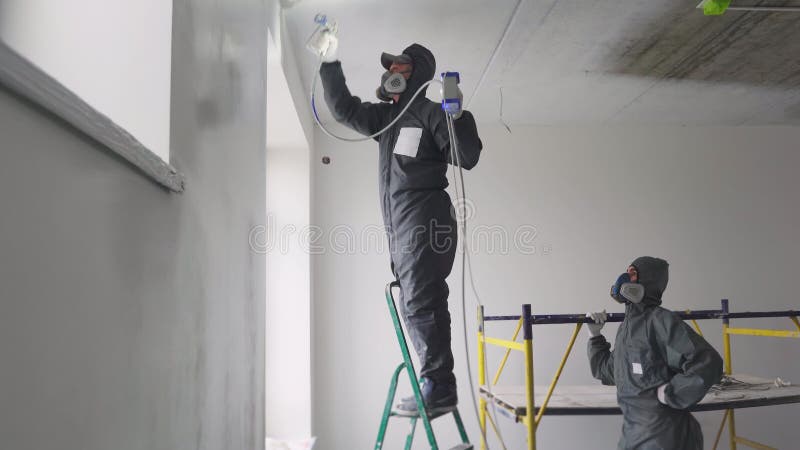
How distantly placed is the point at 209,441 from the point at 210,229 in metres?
0.52

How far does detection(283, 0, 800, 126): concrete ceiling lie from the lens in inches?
124

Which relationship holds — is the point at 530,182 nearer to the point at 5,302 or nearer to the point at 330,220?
the point at 330,220

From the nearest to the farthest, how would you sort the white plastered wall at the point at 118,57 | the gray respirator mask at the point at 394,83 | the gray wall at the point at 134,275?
1. the gray wall at the point at 134,275
2. the white plastered wall at the point at 118,57
3. the gray respirator mask at the point at 394,83

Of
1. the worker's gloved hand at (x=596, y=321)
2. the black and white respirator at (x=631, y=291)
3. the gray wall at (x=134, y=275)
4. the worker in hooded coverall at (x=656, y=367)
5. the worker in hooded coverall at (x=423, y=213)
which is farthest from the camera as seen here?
the worker's gloved hand at (x=596, y=321)

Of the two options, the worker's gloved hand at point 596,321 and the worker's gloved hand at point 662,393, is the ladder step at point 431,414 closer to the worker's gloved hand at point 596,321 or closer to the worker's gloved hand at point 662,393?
the worker's gloved hand at point 662,393

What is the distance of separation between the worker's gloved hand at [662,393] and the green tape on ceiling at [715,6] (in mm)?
1850

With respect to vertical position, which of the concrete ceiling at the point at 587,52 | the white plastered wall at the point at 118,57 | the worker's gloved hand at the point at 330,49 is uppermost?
the concrete ceiling at the point at 587,52

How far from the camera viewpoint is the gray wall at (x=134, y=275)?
2.13 ft

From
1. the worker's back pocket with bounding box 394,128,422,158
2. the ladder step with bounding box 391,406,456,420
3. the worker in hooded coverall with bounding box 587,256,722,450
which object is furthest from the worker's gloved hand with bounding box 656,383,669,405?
the worker's back pocket with bounding box 394,128,422,158

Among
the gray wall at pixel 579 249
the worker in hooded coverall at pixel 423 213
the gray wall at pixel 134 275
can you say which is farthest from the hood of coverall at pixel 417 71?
the gray wall at pixel 579 249

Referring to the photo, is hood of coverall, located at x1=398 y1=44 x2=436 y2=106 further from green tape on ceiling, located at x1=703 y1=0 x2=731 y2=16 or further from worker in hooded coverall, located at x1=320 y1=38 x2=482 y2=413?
green tape on ceiling, located at x1=703 y1=0 x2=731 y2=16

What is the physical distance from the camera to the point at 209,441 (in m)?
1.47

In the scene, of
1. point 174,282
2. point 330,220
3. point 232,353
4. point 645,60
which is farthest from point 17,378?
point 330,220

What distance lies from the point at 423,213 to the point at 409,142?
0.24 metres
